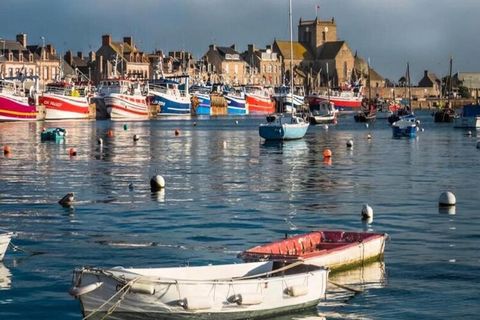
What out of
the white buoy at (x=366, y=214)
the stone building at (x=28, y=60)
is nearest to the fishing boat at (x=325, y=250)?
the white buoy at (x=366, y=214)

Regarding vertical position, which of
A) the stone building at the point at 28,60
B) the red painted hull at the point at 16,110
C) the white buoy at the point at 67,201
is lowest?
the white buoy at the point at 67,201

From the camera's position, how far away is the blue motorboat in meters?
166

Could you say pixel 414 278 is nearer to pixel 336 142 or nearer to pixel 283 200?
pixel 283 200

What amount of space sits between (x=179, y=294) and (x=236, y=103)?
180 m

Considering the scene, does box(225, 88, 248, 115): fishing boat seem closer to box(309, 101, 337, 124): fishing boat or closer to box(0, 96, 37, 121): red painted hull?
box(309, 101, 337, 124): fishing boat

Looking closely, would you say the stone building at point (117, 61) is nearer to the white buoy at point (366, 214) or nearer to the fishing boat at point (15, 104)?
the fishing boat at point (15, 104)

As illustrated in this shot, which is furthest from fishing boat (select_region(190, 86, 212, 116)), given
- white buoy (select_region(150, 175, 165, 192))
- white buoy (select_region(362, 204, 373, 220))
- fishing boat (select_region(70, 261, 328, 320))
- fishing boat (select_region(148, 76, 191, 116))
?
fishing boat (select_region(70, 261, 328, 320))

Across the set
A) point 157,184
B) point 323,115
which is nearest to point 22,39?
point 323,115

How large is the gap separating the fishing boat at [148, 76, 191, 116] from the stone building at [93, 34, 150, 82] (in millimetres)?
16502

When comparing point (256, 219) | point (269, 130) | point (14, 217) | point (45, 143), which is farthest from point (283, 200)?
point (45, 143)

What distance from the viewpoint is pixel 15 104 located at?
424ft

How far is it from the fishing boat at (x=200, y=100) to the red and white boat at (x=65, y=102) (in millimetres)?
36862

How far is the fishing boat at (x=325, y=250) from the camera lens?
2080cm

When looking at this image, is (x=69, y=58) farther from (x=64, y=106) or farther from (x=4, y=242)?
(x=4, y=242)
